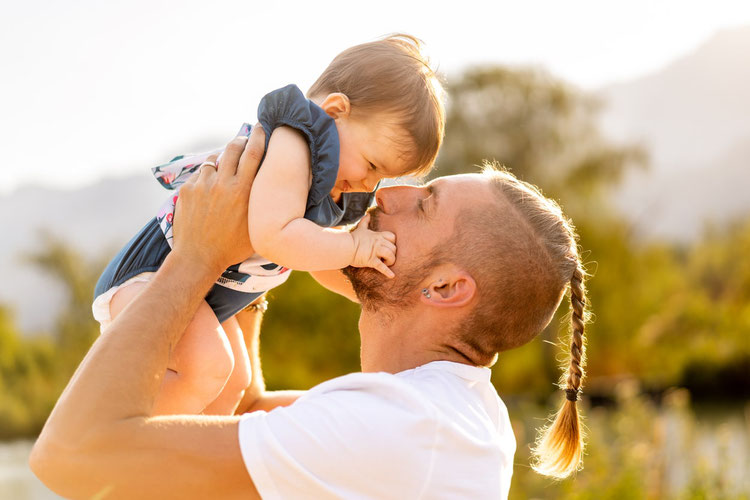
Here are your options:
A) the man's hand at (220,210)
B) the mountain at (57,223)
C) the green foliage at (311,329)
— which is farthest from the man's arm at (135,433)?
the mountain at (57,223)

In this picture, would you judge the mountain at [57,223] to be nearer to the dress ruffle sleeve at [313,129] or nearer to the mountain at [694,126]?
the dress ruffle sleeve at [313,129]

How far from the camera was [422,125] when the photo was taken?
2180 millimetres

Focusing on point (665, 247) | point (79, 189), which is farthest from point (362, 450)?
point (79, 189)

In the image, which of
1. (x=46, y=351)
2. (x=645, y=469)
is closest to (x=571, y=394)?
(x=645, y=469)

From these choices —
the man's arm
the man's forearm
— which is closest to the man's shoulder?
the man's arm

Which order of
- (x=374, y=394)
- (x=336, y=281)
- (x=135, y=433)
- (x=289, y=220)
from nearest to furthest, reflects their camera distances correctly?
1. (x=135, y=433)
2. (x=374, y=394)
3. (x=289, y=220)
4. (x=336, y=281)

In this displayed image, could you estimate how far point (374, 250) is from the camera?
2043mm

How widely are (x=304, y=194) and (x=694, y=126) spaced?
64.1 m

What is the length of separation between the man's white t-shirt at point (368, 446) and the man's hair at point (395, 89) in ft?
2.51

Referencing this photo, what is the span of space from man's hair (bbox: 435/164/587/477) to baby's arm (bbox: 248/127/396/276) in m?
0.30

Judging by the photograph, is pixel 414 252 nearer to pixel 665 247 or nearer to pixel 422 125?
pixel 422 125

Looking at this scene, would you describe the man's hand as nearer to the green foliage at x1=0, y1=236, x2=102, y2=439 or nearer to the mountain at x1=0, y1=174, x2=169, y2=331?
the green foliage at x1=0, y1=236, x2=102, y2=439

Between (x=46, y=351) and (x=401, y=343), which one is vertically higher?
(x=401, y=343)

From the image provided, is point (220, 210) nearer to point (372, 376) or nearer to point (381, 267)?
point (381, 267)
